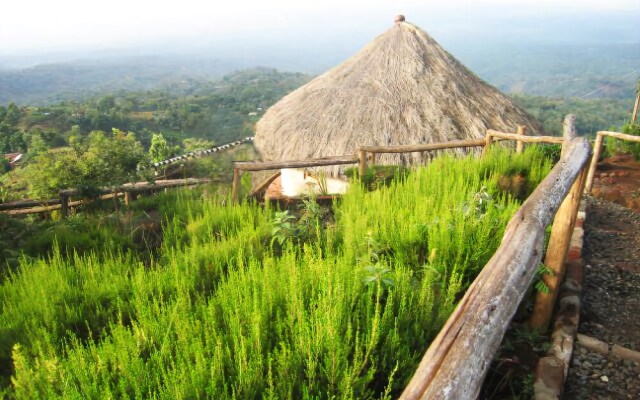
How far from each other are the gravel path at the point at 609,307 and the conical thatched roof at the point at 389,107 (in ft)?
10.9

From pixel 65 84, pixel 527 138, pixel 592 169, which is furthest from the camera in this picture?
pixel 65 84

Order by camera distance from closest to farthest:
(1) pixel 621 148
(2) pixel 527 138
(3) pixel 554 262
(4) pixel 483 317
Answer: (4) pixel 483 317
(3) pixel 554 262
(2) pixel 527 138
(1) pixel 621 148

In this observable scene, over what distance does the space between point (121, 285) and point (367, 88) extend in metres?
6.52

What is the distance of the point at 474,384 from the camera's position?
111 cm

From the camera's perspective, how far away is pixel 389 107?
25.1 feet

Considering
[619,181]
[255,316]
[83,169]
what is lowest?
[619,181]

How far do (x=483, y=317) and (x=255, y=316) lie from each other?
84 cm

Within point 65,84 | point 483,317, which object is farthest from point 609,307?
point 65,84

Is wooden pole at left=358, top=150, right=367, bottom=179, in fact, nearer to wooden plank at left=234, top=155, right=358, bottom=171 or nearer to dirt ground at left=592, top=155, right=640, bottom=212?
wooden plank at left=234, top=155, right=358, bottom=171

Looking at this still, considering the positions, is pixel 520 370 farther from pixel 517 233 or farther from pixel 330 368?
pixel 330 368

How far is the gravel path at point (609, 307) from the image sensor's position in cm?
208

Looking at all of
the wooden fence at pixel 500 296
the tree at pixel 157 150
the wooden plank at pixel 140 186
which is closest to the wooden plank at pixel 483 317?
the wooden fence at pixel 500 296

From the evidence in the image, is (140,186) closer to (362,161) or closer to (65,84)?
(362,161)

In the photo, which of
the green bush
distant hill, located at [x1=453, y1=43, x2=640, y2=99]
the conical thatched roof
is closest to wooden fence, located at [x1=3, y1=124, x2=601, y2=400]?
the conical thatched roof
